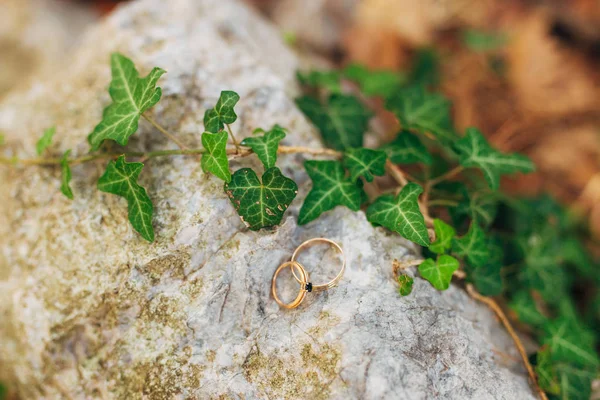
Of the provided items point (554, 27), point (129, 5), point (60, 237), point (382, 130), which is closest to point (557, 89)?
point (554, 27)

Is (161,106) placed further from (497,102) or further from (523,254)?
(497,102)

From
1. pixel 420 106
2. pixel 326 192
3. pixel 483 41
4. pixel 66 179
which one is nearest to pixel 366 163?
pixel 326 192

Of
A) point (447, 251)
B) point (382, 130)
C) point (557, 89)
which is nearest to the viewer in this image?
point (447, 251)

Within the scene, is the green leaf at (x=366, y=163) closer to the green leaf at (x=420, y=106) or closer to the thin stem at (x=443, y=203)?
the thin stem at (x=443, y=203)

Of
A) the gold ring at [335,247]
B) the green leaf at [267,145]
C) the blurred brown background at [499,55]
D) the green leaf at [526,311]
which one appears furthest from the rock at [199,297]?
the blurred brown background at [499,55]

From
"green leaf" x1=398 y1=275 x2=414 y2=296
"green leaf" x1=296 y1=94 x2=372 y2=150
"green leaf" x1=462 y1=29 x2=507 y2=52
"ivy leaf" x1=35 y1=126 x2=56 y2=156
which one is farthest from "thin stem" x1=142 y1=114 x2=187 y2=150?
"green leaf" x1=462 y1=29 x2=507 y2=52

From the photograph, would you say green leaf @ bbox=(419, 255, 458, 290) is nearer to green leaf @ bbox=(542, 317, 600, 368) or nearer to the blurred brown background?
green leaf @ bbox=(542, 317, 600, 368)
